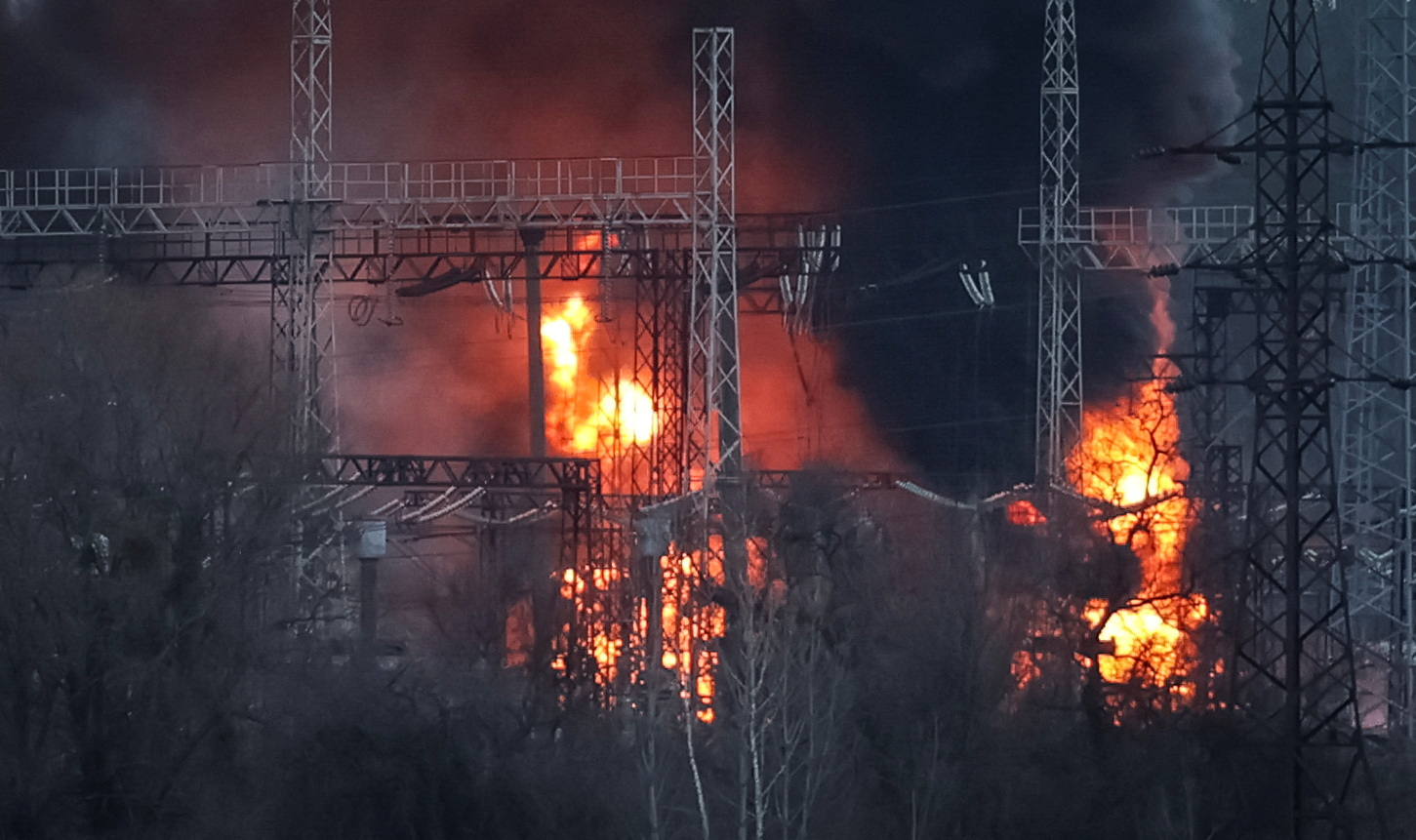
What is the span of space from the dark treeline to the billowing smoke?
323 inches

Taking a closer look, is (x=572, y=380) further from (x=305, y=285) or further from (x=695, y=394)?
(x=305, y=285)

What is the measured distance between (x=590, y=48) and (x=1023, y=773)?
16734 mm

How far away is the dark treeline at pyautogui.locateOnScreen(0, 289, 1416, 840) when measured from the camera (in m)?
16.9

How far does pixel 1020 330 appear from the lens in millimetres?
28516

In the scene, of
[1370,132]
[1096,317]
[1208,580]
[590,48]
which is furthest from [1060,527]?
[590,48]

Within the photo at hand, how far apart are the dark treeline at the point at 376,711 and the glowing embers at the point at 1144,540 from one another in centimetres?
58

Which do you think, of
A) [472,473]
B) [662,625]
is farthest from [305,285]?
[662,625]

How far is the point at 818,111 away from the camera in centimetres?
3022

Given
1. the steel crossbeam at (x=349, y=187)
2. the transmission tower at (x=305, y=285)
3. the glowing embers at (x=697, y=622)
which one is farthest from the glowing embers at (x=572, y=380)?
the glowing embers at (x=697, y=622)

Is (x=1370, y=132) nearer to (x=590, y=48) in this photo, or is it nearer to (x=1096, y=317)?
(x=1096, y=317)

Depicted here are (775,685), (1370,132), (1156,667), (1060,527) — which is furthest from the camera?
(1060,527)

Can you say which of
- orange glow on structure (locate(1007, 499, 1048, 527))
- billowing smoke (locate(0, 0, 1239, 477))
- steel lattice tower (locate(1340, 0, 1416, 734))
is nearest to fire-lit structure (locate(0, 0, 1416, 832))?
orange glow on structure (locate(1007, 499, 1048, 527))

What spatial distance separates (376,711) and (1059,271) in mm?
10642

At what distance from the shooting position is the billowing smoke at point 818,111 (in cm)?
2880
